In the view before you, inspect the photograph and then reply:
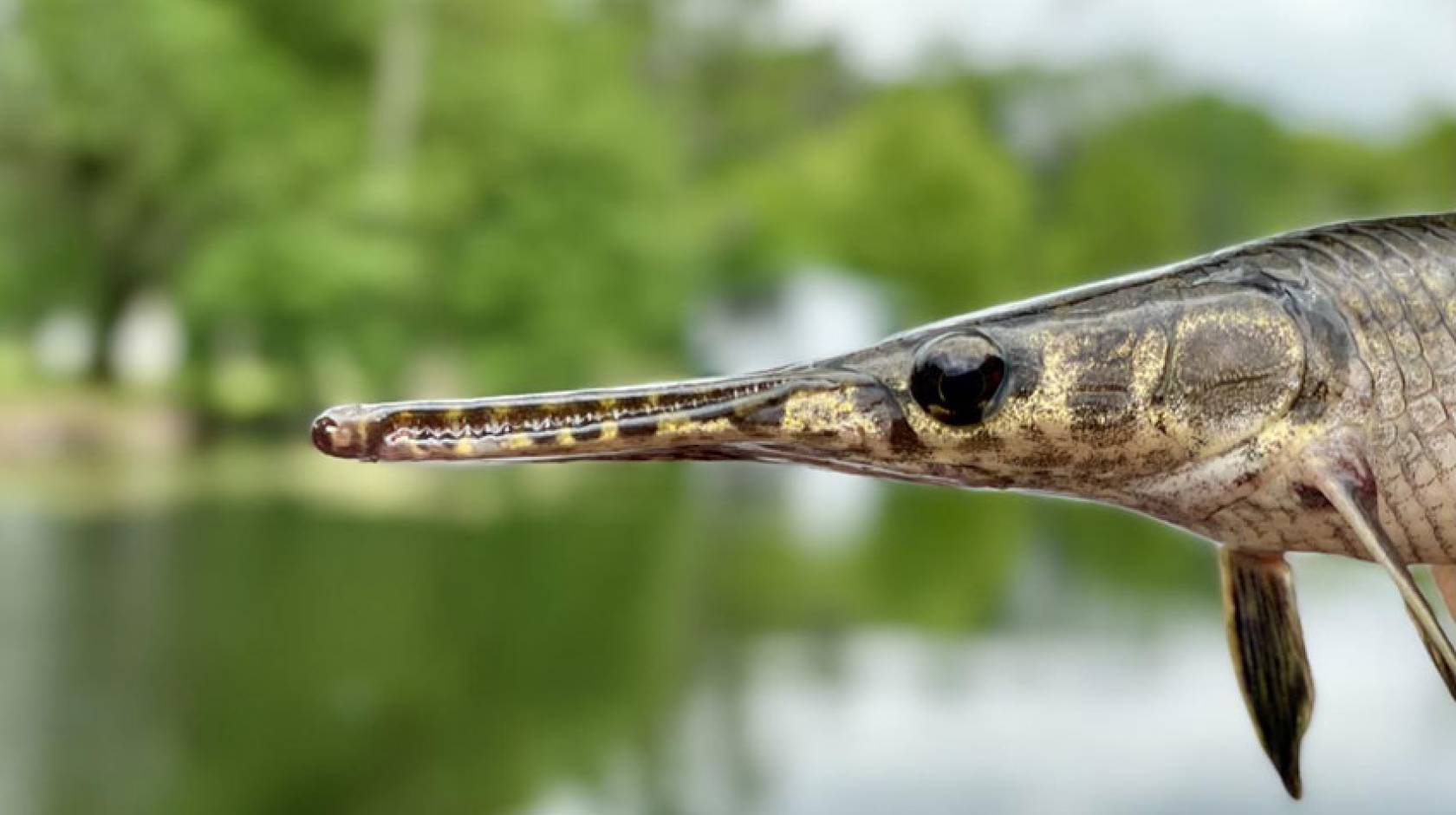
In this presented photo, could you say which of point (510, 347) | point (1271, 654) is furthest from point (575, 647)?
point (1271, 654)

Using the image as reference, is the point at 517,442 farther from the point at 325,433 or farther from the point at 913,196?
the point at 913,196

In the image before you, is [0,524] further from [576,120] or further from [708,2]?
[708,2]

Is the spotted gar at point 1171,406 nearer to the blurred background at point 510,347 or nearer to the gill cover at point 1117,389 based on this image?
the gill cover at point 1117,389

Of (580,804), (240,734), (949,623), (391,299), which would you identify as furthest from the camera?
(949,623)

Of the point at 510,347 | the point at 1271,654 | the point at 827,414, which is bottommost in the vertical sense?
the point at 1271,654

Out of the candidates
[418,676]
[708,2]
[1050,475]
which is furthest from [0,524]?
[1050,475]

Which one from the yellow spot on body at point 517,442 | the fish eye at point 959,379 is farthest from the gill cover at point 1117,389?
the yellow spot on body at point 517,442
